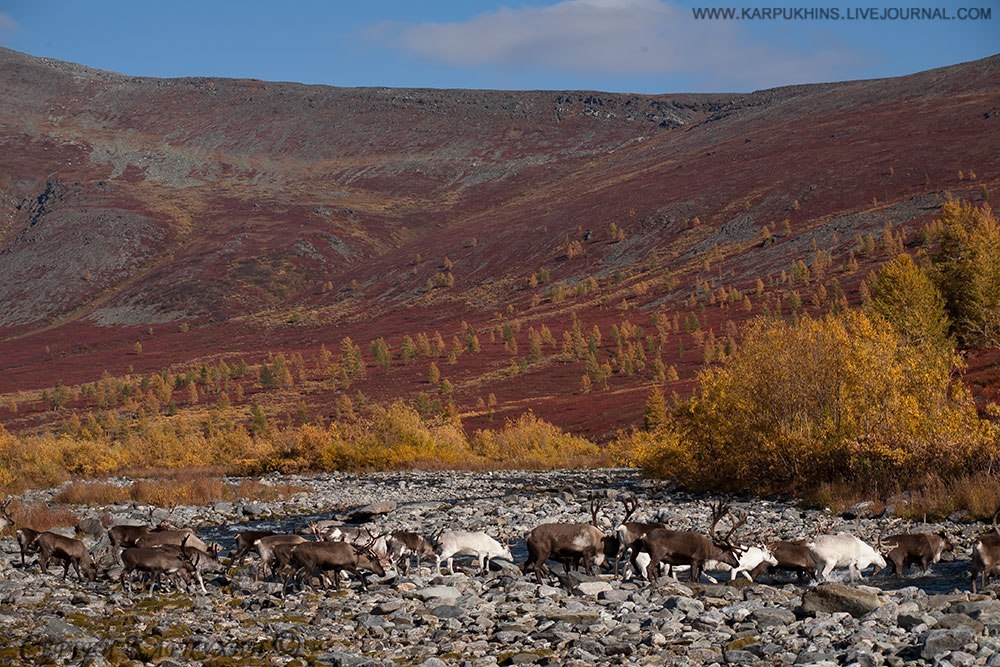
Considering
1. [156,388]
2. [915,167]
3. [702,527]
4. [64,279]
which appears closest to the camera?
[702,527]

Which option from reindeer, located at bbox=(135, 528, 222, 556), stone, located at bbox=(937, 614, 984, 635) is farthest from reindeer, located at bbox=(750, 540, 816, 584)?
reindeer, located at bbox=(135, 528, 222, 556)

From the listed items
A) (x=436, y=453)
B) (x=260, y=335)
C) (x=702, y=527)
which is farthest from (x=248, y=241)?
(x=702, y=527)

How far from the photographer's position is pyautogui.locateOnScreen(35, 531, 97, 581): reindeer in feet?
51.9

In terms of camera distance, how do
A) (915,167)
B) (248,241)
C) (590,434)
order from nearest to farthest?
(590,434), (915,167), (248,241)

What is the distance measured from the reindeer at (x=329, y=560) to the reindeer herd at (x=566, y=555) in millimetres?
16

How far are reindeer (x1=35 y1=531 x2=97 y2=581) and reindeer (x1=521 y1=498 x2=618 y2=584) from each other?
23.8 ft

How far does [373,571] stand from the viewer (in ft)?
50.6

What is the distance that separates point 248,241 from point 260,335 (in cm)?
5522

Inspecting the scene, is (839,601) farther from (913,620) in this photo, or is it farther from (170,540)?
(170,540)

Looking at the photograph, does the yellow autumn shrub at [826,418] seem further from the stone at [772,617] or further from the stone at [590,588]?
the stone at [772,617]

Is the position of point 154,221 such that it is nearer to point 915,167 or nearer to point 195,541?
point 915,167

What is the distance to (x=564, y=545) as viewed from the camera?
1534 centimetres

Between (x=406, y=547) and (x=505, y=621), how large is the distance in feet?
16.2

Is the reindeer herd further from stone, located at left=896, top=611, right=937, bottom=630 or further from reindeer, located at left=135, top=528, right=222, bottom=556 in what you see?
stone, located at left=896, top=611, right=937, bottom=630
